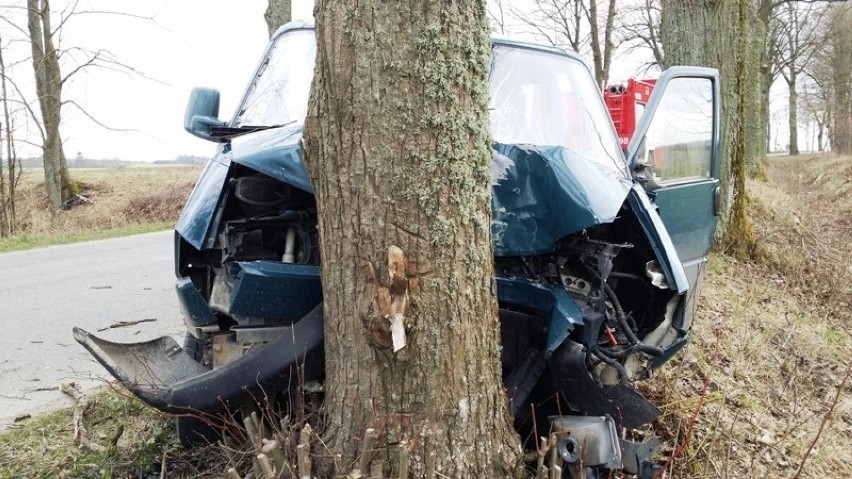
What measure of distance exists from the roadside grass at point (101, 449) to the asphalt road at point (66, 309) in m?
A: 0.32

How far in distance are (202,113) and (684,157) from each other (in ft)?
10.2

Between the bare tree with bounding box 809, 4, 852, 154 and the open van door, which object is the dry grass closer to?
the open van door

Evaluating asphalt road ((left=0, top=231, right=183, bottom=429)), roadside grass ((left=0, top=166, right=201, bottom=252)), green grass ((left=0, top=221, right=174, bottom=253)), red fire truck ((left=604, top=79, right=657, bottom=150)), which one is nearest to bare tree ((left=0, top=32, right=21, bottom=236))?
roadside grass ((left=0, top=166, right=201, bottom=252))

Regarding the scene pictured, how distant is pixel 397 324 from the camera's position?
2.27 m

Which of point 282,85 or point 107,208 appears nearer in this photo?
point 282,85

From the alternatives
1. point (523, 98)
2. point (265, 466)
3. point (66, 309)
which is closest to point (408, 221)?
point (265, 466)

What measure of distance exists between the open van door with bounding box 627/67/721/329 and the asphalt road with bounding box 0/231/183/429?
3.05 m

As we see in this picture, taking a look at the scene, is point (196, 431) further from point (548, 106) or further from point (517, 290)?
point (548, 106)

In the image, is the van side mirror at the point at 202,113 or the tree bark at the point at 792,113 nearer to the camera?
the van side mirror at the point at 202,113

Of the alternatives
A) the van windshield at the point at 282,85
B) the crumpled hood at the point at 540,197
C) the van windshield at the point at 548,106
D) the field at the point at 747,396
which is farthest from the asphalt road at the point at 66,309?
the van windshield at the point at 548,106

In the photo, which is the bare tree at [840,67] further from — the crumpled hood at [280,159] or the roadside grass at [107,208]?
the crumpled hood at [280,159]

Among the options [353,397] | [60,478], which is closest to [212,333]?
[60,478]

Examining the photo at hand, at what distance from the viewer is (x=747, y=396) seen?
15.8 ft

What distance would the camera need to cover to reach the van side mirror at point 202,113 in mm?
3912
